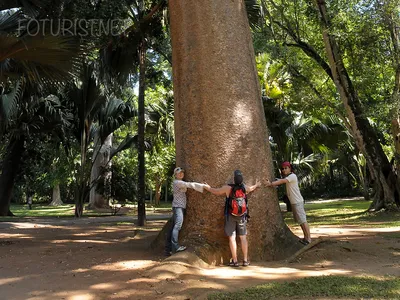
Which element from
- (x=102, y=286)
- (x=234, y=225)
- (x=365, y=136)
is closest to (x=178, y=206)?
(x=234, y=225)

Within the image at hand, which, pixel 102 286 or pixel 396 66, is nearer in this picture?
pixel 102 286

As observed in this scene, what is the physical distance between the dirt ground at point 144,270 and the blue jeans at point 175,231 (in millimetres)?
233

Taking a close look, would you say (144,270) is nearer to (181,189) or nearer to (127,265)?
(127,265)

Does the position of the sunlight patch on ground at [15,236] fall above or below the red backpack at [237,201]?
below

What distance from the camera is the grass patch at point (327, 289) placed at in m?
4.05

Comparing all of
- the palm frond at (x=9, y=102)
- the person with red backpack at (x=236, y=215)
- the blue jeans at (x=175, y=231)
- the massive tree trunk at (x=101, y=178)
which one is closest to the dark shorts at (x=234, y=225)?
the person with red backpack at (x=236, y=215)

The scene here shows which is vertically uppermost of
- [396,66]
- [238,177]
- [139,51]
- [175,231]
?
[139,51]

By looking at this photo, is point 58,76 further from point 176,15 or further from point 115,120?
point 115,120

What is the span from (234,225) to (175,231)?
937mm

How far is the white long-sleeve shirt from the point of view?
605cm

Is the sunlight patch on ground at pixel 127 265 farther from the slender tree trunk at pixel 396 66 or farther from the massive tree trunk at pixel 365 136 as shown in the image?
the massive tree trunk at pixel 365 136

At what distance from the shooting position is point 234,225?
→ 5.72 metres

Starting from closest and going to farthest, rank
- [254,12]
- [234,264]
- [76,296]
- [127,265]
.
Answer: [76,296] < [234,264] < [127,265] < [254,12]

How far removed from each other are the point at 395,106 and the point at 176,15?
347 inches
